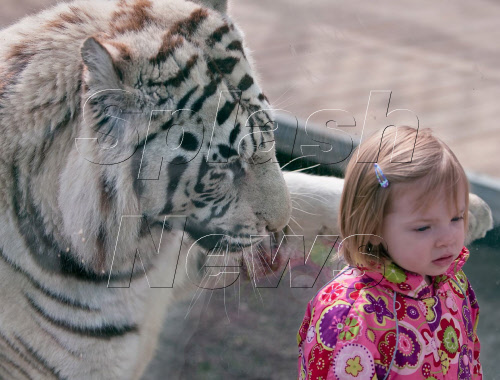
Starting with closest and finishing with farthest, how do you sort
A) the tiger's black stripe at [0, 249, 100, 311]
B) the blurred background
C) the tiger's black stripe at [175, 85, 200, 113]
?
1. the tiger's black stripe at [175, 85, 200, 113]
2. the tiger's black stripe at [0, 249, 100, 311]
3. the blurred background

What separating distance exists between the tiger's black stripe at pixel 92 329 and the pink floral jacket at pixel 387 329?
42 cm

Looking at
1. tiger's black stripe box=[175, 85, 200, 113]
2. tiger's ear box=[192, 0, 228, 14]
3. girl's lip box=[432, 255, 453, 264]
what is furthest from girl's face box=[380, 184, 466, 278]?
tiger's ear box=[192, 0, 228, 14]

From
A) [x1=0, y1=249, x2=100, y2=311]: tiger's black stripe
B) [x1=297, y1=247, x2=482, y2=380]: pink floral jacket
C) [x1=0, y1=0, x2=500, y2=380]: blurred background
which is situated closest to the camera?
[x1=297, y1=247, x2=482, y2=380]: pink floral jacket

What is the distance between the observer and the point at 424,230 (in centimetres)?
91

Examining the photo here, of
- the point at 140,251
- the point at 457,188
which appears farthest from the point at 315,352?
the point at 140,251

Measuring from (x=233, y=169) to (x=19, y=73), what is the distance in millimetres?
385

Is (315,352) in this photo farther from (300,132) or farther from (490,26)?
(490,26)

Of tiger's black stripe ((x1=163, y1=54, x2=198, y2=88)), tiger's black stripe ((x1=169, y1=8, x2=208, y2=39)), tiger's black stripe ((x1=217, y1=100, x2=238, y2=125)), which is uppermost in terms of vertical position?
tiger's black stripe ((x1=169, y1=8, x2=208, y2=39))

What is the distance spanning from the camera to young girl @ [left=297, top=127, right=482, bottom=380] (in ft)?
2.93

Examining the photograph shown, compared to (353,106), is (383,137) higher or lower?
higher

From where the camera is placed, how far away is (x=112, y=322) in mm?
1232

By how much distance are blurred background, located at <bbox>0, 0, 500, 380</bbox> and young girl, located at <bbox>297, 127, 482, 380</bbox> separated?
0.48m

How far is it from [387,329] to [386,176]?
0.73ft

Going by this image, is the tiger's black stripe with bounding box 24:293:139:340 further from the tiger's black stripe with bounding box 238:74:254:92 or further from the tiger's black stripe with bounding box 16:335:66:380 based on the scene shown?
the tiger's black stripe with bounding box 238:74:254:92
